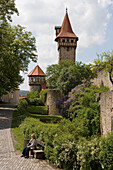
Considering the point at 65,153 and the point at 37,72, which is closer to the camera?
the point at 65,153

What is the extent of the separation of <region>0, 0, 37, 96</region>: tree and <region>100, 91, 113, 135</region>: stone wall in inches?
405

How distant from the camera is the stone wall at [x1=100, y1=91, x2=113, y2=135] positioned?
43.0 ft

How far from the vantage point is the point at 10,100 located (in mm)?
51969

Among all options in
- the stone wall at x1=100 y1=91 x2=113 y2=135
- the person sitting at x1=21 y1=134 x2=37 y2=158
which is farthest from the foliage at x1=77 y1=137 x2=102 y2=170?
the stone wall at x1=100 y1=91 x2=113 y2=135

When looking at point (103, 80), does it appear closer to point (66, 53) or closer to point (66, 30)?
point (66, 53)

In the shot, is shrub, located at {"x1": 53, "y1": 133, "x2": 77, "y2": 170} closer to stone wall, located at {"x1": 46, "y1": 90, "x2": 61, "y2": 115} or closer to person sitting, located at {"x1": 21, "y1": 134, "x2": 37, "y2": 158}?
person sitting, located at {"x1": 21, "y1": 134, "x2": 37, "y2": 158}

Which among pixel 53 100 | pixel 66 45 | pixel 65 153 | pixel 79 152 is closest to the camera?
pixel 79 152

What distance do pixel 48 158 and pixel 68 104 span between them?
50.7ft

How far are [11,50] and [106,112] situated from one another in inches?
553

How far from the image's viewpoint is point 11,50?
23750 millimetres

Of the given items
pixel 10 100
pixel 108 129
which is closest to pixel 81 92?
pixel 108 129

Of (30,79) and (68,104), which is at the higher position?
(30,79)

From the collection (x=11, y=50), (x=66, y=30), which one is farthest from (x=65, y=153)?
(x=66, y=30)

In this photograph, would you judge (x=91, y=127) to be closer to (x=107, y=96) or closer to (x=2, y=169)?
(x=107, y=96)
